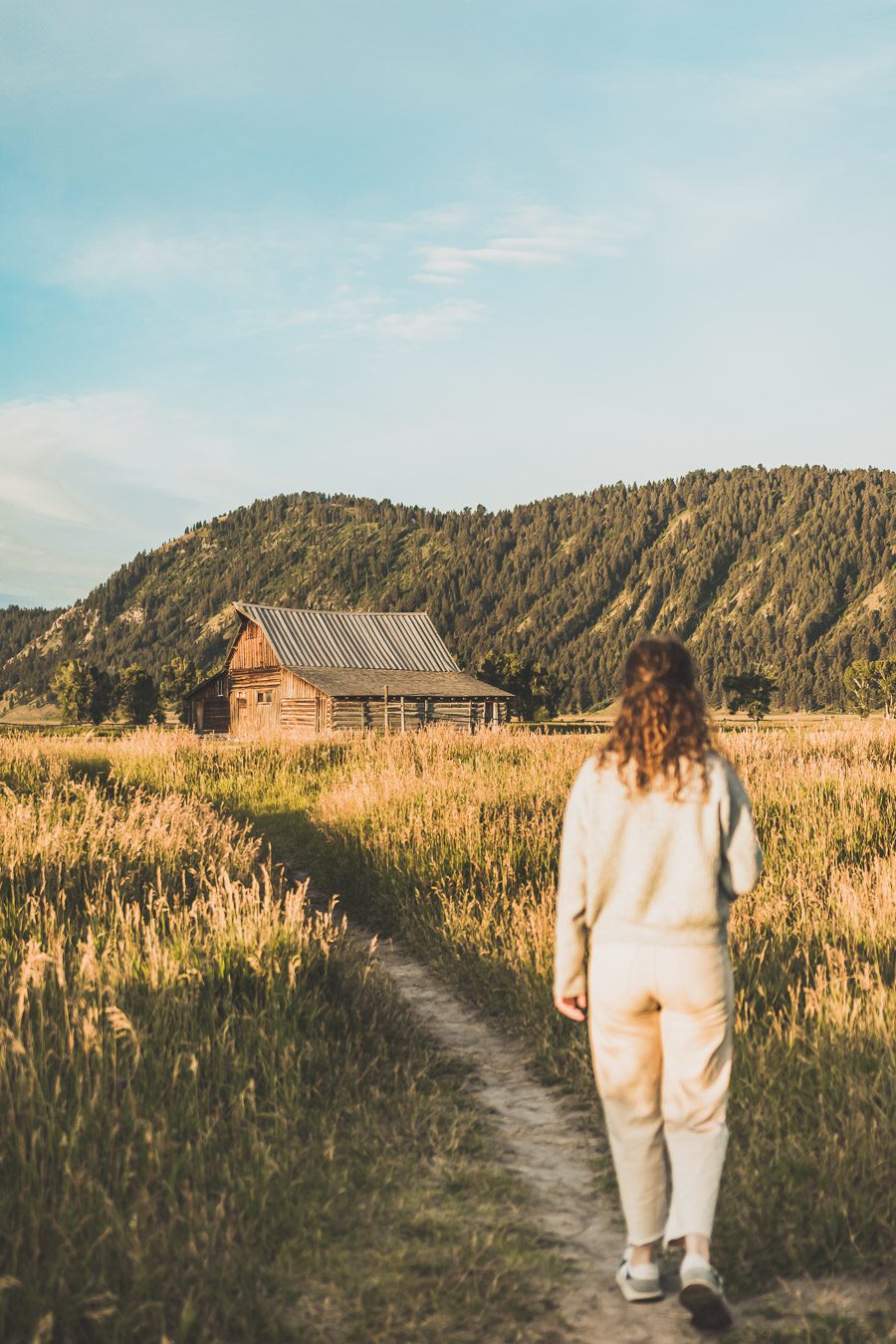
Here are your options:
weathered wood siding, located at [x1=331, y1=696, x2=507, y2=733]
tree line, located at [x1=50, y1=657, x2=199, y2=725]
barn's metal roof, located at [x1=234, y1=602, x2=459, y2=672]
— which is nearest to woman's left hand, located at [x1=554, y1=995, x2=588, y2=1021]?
weathered wood siding, located at [x1=331, y1=696, x2=507, y2=733]

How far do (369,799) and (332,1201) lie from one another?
772cm

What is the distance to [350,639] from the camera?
55125mm

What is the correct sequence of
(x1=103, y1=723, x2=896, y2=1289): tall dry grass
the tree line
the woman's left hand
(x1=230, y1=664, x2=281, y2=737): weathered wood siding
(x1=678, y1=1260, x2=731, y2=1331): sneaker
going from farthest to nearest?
1. the tree line
2. (x1=230, y1=664, x2=281, y2=737): weathered wood siding
3. (x1=103, y1=723, x2=896, y2=1289): tall dry grass
4. the woman's left hand
5. (x1=678, y1=1260, x2=731, y2=1331): sneaker

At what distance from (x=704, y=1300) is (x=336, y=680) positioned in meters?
46.8

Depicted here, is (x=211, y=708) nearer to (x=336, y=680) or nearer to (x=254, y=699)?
(x=254, y=699)

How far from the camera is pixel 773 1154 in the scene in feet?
13.0

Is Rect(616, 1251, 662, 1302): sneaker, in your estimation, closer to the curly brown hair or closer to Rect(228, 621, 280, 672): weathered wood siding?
the curly brown hair

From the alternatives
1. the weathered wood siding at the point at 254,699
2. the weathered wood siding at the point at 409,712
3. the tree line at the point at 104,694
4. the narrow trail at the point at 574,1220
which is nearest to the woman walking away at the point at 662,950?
the narrow trail at the point at 574,1220

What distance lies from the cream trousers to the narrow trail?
A: 252 mm

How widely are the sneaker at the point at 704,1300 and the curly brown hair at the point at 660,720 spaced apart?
1470 millimetres

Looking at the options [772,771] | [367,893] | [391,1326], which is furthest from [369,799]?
[391,1326]

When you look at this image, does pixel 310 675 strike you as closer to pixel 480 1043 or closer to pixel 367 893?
pixel 367 893

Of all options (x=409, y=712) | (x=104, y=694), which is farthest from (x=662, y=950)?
(x=104, y=694)

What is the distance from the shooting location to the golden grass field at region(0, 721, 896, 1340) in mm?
3131
